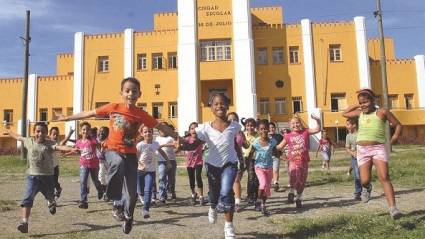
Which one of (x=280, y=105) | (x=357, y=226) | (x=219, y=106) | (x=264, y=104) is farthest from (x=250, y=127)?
(x=280, y=105)

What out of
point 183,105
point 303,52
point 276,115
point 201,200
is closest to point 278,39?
point 303,52

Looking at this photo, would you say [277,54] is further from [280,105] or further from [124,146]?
[124,146]

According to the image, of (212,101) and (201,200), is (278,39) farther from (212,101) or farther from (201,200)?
(212,101)

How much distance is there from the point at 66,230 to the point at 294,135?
4342mm

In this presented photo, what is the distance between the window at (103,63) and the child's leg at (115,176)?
123 feet

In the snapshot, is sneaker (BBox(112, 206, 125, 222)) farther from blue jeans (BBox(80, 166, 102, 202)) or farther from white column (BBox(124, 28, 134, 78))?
white column (BBox(124, 28, 134, 78))

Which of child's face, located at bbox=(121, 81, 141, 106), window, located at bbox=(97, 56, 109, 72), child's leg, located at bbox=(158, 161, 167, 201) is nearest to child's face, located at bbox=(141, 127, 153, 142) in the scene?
child's leg, located at bbox=(158, 161, 167, 201)

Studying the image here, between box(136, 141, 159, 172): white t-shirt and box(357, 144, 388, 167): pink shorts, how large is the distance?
3804 mm

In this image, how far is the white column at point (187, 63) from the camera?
39219mm

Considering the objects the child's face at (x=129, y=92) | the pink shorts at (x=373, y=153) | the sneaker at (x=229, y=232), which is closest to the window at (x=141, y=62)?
the pink shorts at (x=373, y=153)

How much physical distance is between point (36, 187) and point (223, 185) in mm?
3065

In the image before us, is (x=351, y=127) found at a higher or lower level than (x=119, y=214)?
higher

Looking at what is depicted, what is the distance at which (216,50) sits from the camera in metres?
40.2

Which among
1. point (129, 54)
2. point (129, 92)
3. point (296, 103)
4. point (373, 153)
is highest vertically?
point (129, 54)
